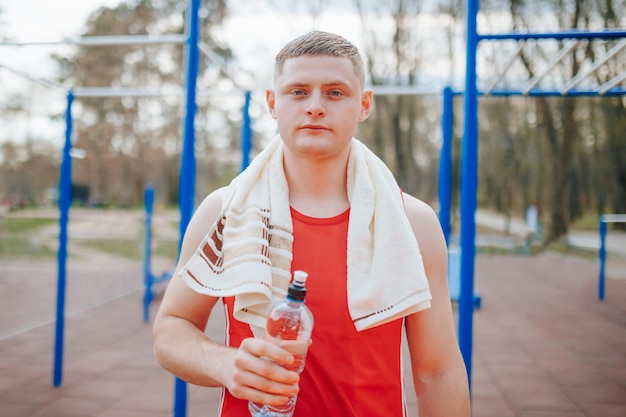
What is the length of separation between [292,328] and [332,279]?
0.20 m

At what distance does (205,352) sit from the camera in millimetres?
1082

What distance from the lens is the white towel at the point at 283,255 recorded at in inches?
42.7

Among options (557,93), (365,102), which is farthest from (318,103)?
(557,93)

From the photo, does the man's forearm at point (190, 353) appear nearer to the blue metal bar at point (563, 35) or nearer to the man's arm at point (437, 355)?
the man's arm at point (437, 355)

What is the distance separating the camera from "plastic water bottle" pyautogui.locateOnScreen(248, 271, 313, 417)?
3.09 feet

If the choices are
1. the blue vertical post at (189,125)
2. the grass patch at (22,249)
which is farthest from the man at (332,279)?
the grass patch at (22,249)

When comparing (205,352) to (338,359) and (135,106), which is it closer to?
(338,359)

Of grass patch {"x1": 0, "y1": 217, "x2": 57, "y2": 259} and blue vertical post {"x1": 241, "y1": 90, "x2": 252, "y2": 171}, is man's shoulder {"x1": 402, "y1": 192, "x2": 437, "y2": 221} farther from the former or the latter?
grass patch {"x1": 0, "y1": 217, "x2": 57, "y2": 259}

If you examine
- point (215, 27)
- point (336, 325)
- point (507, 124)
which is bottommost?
point (336, 325)

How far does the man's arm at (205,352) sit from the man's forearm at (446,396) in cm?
43

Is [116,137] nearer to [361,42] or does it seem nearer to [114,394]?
[361,42]

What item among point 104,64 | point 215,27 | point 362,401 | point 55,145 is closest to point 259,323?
point 362,401

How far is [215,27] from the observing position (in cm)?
2023

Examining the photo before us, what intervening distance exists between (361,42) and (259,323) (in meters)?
14.8
